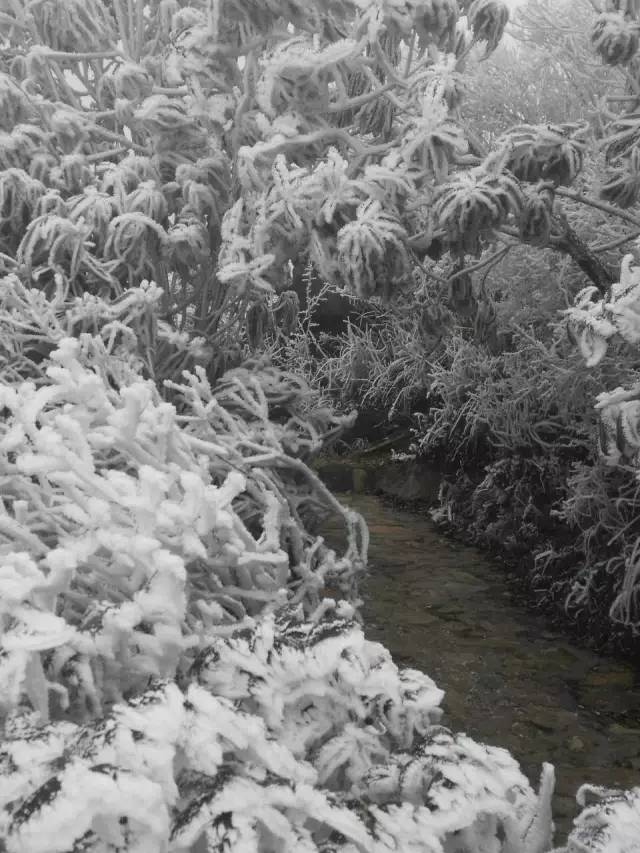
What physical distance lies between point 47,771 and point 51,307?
2965 mm

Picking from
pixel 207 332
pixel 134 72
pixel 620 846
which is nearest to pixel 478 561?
pixel 207 332

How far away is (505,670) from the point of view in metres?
4.57

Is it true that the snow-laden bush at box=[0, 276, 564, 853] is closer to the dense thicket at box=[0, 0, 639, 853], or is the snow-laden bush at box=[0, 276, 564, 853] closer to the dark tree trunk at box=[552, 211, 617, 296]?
the dense thicket at box=[0, 0, 639, 853]

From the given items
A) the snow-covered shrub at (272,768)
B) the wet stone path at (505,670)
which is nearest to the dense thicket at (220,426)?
the snow-covered shrub at (272,768)

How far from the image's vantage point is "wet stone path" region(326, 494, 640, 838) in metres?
3.67

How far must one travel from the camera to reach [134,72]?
167 inches

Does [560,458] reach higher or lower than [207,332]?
lower

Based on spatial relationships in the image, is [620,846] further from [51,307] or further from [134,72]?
[134,72]

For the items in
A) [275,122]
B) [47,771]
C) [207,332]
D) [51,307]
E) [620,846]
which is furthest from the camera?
[207,332]

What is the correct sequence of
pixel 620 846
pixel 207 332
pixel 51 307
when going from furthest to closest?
1. pixel 207 332
2. pixel 51 307
3. pixel 620 846

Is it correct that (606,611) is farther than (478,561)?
No

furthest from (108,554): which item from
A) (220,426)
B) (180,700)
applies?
(220,426)

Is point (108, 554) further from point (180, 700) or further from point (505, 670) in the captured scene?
point (505, 670)

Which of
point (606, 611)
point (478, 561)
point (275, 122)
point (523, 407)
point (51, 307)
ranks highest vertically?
point (275, 122)
